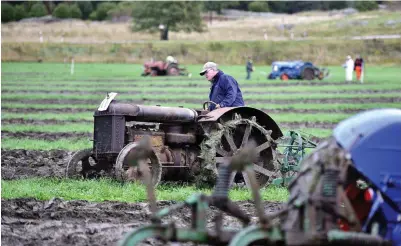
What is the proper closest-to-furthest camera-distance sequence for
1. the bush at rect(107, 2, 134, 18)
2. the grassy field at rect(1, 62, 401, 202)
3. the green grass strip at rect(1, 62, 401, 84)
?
1. the grassy field at rect(1, 62, 401, 202)
2. the green grass strip at rect(1, 62, 401, 84)
3. the bush at rect(107, 2, 134, 18)

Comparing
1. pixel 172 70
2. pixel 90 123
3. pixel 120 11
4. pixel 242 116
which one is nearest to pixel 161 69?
pixel 172 70

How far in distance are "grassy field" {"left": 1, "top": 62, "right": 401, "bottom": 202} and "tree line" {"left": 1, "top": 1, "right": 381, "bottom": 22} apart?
58.4 meters

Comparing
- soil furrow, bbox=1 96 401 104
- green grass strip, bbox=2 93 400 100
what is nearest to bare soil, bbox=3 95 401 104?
soil furrow, bbox=1 96 401 104

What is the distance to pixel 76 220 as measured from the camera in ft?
37.6

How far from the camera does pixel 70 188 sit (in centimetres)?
1406

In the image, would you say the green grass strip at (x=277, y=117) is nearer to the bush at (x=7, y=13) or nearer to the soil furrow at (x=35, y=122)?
the soil furrow at (x=35, y=122)

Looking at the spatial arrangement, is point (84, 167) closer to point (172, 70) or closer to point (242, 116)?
point (242, 116)

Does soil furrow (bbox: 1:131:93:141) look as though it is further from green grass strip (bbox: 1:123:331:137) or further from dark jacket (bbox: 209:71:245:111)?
dark jacket (bbox: 209:71:245:111)

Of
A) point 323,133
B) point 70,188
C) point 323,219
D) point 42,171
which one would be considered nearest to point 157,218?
point 323,219

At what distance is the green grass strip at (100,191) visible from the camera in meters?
13.2

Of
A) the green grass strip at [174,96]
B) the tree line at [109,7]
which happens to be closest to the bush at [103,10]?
the tree line at [109,7]

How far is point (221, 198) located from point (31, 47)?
2748 inches

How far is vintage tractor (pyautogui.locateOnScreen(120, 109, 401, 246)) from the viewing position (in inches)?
287

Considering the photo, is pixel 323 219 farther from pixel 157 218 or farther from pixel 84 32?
pixel 84 32
